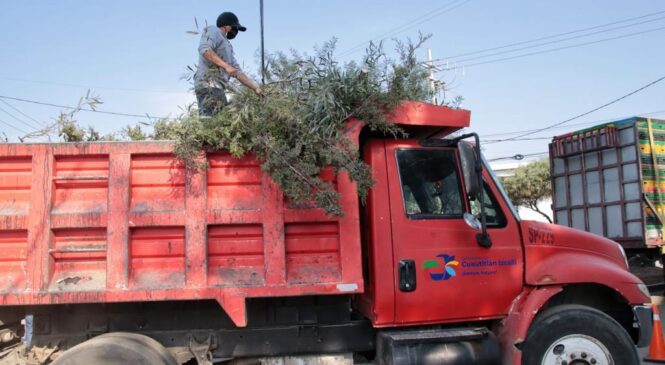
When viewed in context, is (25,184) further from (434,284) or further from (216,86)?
(434,284)

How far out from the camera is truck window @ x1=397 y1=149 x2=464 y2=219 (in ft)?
14.7

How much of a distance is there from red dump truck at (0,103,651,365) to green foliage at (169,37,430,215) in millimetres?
158

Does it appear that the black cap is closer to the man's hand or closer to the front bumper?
the man's hand

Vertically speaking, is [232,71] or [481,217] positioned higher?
[232,71]

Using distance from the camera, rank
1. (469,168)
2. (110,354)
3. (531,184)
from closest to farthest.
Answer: (110,354) → (469,168) → (531,184)

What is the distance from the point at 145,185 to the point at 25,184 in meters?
0.87

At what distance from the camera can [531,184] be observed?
87.5ft

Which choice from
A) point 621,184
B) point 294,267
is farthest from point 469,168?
point 621,184

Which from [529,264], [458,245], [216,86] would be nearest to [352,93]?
[216,86]

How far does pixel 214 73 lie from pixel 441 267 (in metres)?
2.47

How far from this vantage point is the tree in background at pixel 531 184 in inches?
1043

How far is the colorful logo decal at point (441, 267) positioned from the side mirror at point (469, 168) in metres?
0.58

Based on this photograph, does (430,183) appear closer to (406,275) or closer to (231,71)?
(406,275)

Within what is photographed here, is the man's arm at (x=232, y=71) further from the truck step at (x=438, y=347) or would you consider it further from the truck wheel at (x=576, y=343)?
the truck wheel at (x=576, y=343)
